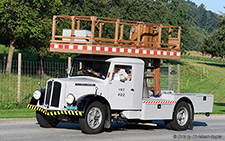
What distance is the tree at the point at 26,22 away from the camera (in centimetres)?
3546

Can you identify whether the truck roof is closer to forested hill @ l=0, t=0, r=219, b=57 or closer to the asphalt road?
the asphalt road

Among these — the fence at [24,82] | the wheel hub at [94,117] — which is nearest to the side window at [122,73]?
the wheel hub at [94,117]

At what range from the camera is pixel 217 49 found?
79750 millimetres

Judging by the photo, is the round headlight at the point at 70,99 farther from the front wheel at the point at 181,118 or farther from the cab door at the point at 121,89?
the front wheel at the point at 181,118

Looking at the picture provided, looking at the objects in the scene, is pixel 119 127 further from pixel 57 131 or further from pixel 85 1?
pixel 85 1

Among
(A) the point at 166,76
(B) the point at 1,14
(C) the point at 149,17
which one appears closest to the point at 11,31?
(B) the point at 1,14

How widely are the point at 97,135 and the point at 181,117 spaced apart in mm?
3866

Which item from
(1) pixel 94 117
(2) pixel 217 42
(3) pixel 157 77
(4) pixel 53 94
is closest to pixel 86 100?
(1) pixel 94 117

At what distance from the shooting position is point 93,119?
12.1m

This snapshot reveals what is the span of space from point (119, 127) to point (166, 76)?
846 centimetres

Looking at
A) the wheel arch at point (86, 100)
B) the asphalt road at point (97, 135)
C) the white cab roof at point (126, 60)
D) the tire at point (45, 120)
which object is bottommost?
the asphalt road at point (97, 135)

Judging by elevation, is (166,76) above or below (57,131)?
above

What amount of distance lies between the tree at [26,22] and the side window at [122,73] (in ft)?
70.4

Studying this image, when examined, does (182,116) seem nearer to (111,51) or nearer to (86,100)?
(111,51)
